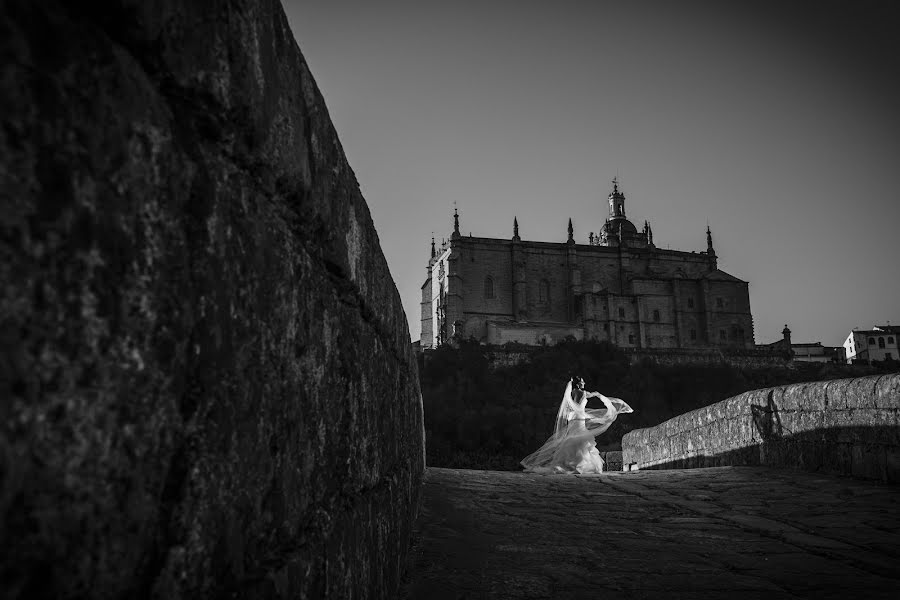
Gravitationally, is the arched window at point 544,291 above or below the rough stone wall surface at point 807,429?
above

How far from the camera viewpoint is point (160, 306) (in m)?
0.77

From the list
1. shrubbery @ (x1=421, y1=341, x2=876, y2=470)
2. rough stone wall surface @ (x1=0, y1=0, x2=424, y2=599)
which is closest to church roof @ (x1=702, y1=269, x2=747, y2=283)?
shrubbery @ (x1=421, y1=341, x2=876, y2=470)

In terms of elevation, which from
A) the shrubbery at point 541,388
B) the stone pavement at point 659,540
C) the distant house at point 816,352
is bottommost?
the stone pavement at point 659,540

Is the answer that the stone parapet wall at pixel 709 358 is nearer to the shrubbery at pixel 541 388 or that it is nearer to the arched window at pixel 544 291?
the shrubbery at pixel 541 388

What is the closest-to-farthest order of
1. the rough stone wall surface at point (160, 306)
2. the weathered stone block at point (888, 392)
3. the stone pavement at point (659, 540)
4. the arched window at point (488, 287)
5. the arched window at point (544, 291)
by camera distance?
1. the rough stone wall surface at point (160, 306)
2. the stone pavement at point (659, 540)
3. the weathered stone block at point (888, 392)
4. the arched window at point (488, 287)
5. the arched window at point (544, 291)

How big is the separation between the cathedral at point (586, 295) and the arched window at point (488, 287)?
92mm

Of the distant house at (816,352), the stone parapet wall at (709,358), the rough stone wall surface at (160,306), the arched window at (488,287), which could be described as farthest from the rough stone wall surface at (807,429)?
the distant house at (816,352)

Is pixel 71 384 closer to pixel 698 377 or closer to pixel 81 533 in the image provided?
pixel 81 533

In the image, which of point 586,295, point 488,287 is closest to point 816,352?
point 586,295

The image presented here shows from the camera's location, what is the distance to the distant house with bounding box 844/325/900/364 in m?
65.3

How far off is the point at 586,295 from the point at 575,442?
47.6 metres

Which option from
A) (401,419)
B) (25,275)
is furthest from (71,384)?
(401,419)

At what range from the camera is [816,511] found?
16.5ft

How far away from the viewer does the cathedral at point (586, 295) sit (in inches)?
2275
